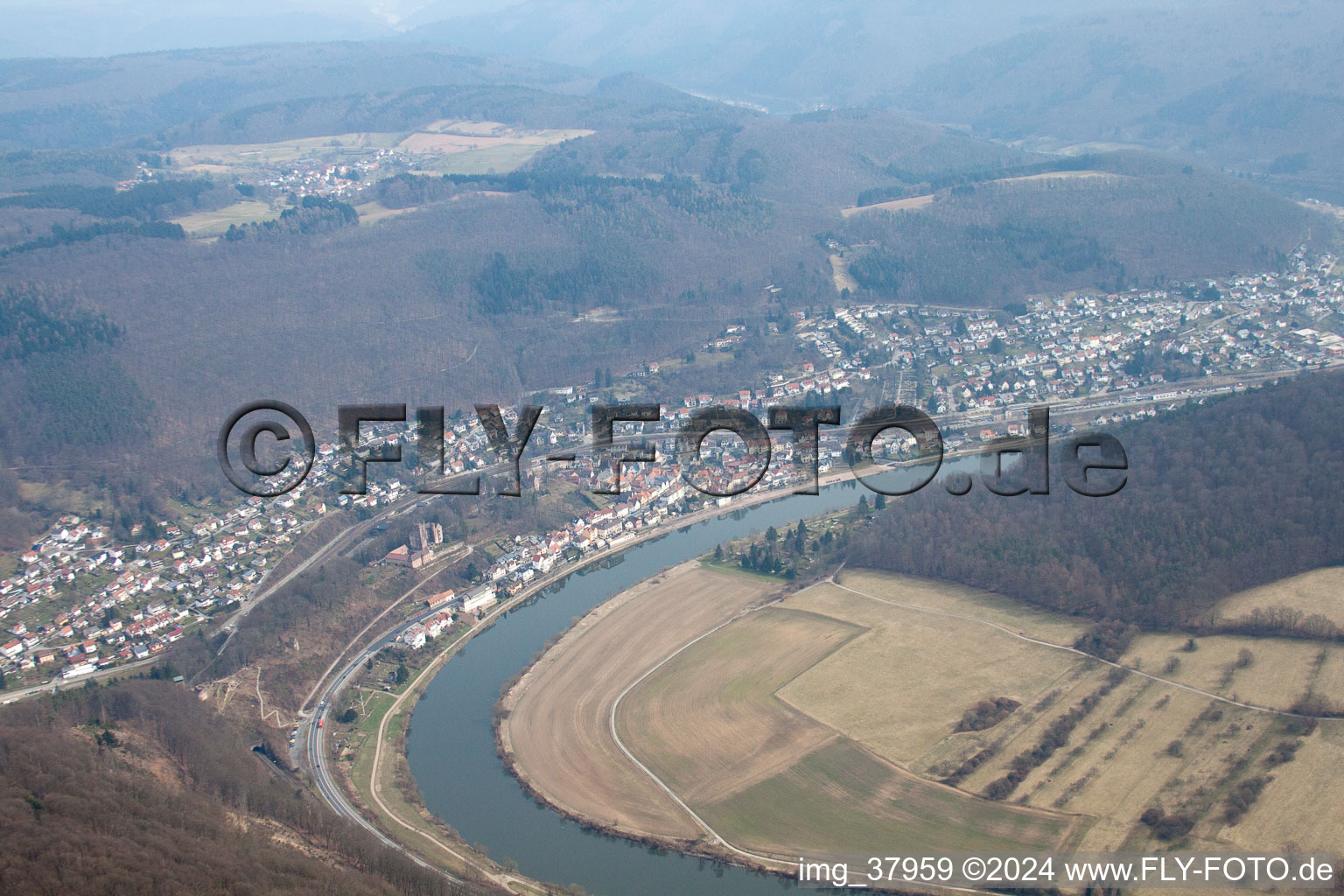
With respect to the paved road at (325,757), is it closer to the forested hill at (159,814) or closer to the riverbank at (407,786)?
the riverbank at (407,786)

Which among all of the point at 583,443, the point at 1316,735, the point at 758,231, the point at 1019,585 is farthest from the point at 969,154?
the point at 1316,735

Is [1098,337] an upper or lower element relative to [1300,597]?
upper

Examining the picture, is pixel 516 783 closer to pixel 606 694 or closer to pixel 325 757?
pixel 606 694

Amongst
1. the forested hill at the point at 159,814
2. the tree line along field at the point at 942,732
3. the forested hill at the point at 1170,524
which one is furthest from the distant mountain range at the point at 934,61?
the forested hill at the point at 159,814

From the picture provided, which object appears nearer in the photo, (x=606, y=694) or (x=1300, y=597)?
(x=1300, y=597)

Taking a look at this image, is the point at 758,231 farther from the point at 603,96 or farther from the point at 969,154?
the point at 603,96

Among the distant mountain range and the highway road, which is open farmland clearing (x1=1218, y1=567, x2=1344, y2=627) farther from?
the distant mountain range

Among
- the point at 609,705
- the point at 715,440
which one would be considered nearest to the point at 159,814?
the point at 609,705
